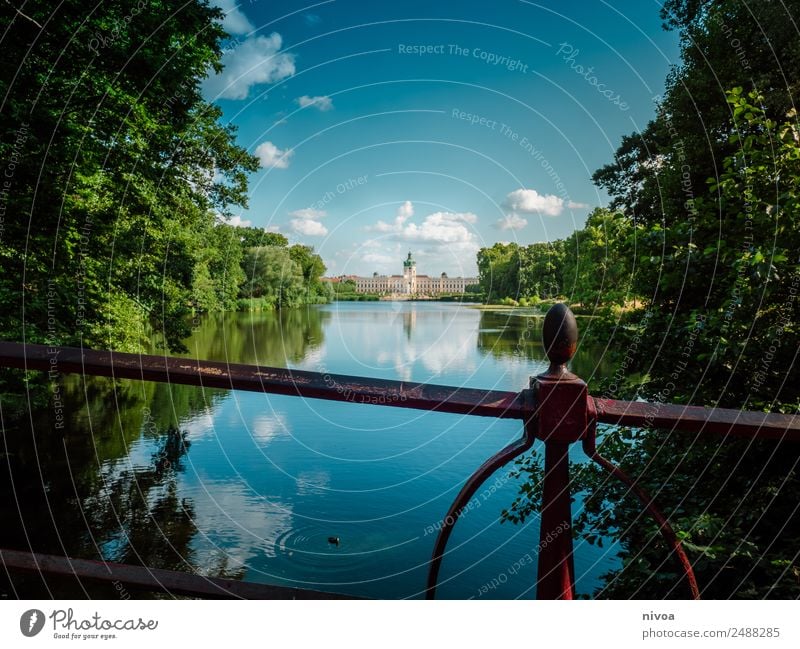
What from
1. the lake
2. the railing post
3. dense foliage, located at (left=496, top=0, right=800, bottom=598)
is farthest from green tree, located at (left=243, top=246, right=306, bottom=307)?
the railing post

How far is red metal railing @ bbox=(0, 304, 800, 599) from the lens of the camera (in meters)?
1.33

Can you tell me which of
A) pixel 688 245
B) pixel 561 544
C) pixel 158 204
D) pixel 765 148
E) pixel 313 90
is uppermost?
pixel 313 90

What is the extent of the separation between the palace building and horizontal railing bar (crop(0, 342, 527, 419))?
5926cm

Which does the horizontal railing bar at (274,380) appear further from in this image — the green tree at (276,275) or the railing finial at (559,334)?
the green tree at (276,275)

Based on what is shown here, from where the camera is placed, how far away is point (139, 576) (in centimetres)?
142

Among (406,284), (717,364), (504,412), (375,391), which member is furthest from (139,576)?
(406,284)

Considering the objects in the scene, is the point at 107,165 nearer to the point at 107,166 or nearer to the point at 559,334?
the point at 107,166

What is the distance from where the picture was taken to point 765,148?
3.49m

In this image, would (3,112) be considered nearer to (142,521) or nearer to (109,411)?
(142,521)

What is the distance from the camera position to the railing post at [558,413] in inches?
51.0

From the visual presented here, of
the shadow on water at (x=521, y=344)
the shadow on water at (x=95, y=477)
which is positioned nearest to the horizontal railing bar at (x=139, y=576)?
the shadow on water at (x=95, y=477)

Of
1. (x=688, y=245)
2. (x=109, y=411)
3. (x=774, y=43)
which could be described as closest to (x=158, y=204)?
Answer: (x=109, y=411)

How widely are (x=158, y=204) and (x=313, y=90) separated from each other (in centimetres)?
404

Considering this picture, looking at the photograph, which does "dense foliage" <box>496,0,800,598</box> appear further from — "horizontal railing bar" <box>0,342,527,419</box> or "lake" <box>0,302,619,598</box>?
"horizontal railing bar" <box>0,342,527,419</box>
